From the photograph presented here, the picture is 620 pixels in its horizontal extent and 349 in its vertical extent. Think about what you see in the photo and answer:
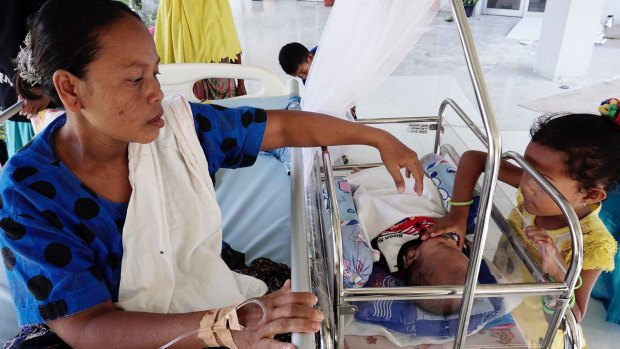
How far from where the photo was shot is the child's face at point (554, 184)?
4.55 feet

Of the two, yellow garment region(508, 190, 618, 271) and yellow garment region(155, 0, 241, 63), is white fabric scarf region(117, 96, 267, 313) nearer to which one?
yellow garment region(508, 190, 618, 271)

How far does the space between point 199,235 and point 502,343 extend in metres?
0.88

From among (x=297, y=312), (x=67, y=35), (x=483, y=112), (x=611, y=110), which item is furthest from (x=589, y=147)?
(x=67, y=35)

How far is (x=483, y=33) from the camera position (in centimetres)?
727

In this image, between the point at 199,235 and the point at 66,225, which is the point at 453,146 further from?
the point at 66,225

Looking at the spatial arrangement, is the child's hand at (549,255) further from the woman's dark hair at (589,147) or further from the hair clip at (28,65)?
the hair clip at (28,65)

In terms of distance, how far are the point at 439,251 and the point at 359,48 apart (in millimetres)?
707

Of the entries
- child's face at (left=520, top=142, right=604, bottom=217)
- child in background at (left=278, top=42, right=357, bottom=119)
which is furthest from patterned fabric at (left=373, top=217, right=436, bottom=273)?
child in background at (left=278, top=42, right=357, bottom=119)

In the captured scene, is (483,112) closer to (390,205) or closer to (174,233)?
(174,233)

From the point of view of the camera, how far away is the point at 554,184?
54.9 inches

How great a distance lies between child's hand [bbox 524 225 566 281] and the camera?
47.1 inches

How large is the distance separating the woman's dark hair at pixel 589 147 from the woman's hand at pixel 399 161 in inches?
15.8

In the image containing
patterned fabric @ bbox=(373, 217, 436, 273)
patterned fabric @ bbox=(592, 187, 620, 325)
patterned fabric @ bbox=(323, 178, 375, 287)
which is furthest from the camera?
patterned fabric @ bbox=(592, 187, 620, 325)

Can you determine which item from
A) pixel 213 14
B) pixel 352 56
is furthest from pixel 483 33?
pixel 352 56
